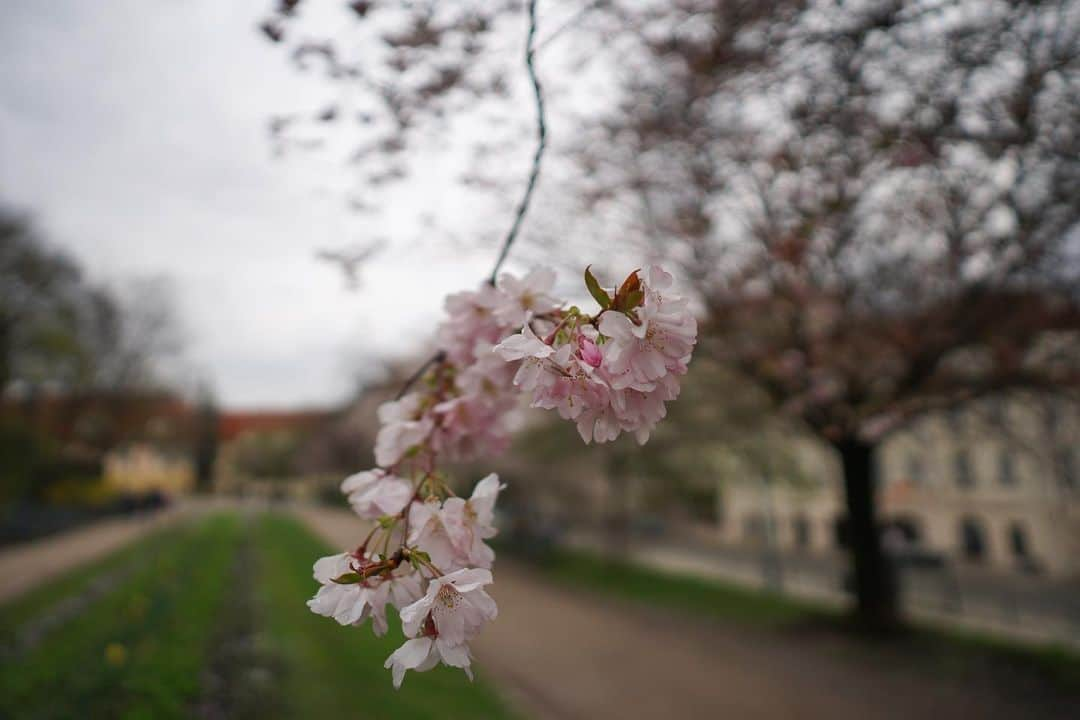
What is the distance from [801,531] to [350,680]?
21736 mm

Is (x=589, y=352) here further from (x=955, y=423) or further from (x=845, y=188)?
(x=955, y=423)

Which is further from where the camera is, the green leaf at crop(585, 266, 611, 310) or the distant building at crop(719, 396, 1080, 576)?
the distant building at crop(719, 396, 1080, 576)

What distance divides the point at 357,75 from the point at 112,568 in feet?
43.5

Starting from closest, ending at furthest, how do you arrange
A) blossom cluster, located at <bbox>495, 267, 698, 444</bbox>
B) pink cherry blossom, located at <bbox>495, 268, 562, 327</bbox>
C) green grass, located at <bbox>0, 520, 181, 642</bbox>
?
blossom cluster, located at <bbox>495, 267, 698, 444</bbox>, pink cherry blossom, located at <bbox>495, 268, 562, 327</bbox>, green grass, located at <bbox>0, 520, 181, 642</bbox>

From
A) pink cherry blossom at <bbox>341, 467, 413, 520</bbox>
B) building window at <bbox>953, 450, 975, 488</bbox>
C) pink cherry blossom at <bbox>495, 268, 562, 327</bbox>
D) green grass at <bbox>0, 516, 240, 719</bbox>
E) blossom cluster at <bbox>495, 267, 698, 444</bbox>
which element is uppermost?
pink cherry blossom at <bbox>495, 268, 562, 327</bbox>

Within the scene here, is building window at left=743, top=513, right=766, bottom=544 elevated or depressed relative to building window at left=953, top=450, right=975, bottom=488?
depressed

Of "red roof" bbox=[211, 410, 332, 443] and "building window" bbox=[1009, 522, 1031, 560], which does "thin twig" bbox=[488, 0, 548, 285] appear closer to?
"building window" bbox=[1009, 522, 1031, 560]

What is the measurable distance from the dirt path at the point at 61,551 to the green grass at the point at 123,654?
5.36 feet

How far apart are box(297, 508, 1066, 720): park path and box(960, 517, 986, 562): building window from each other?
43.6ft

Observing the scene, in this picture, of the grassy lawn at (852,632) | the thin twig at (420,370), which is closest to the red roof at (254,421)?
the grassy lawn at (852,632)

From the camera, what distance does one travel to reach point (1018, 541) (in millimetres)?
18000

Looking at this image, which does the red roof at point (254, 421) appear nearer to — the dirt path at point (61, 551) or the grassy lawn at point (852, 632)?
the dirt path at point (61, 551)

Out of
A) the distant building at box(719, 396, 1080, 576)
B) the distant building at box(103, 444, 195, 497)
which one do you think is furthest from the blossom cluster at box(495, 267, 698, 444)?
the distant building at box(103, 444, 195, 497)

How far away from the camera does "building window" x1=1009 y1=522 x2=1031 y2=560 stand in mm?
17781
